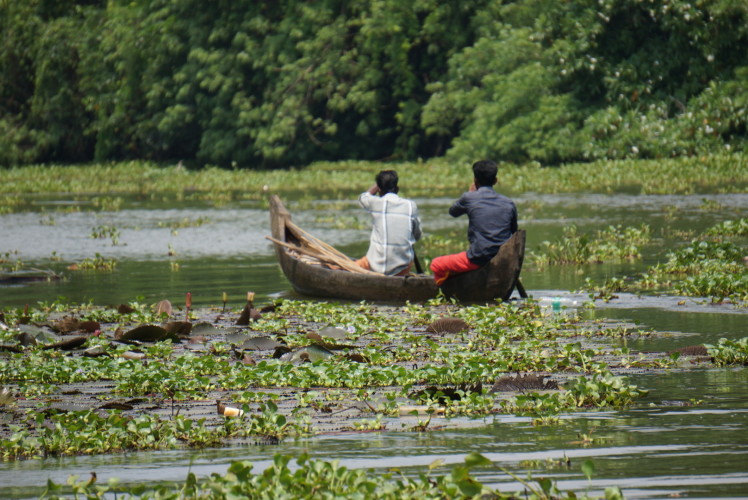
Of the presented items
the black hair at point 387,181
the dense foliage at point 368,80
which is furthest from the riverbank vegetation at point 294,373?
the dense foliage at point 368,80

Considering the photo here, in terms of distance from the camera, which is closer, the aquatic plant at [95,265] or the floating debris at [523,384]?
the floating debris at [523,384]

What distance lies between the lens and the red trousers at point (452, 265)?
12570mm

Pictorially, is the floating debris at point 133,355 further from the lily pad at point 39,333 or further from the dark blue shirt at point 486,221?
the dark blue shirt at point 486,221

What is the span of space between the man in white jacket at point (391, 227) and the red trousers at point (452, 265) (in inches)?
29.1

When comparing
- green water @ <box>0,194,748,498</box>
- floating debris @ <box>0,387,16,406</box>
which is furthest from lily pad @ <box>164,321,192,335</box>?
floating debris @ <box>0,387,16,406</box>

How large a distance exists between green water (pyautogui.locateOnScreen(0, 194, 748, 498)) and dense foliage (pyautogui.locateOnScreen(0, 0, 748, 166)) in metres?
7.25

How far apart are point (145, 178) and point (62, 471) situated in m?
33.9

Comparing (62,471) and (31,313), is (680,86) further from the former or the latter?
(62,471)

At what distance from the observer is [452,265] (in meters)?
12.6

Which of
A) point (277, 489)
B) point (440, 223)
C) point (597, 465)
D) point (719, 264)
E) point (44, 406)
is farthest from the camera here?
point (440, 223)

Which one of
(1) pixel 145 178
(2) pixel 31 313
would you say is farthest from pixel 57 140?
A: (2) pixel 31 313

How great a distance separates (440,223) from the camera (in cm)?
2253

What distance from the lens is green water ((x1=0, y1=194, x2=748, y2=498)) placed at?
18.1 feet

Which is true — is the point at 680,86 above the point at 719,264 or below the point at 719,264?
above
